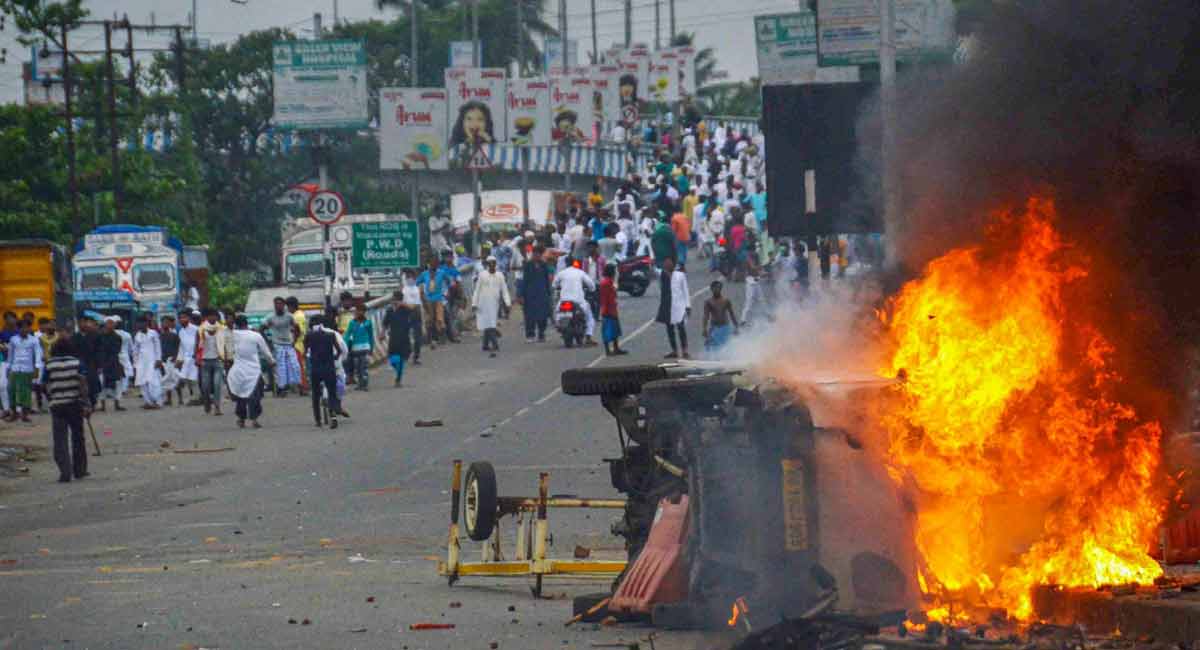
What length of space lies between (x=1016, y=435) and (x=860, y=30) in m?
12.8

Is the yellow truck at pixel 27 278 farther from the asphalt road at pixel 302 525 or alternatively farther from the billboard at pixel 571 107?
the billboard at pixel 571 107

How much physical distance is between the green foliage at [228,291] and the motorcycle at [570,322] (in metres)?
20.4

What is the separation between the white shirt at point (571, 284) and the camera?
35.2m

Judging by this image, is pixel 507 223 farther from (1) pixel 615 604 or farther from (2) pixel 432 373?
(1) pixel 615 604

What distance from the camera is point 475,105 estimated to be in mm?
45812

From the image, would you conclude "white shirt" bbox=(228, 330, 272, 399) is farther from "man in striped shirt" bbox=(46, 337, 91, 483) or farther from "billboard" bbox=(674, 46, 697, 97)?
"billboard" bbox=(674, 46, 697, 97)

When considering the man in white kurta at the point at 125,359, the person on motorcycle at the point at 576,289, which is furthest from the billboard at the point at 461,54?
the person on motorcycle at the point at 576,289

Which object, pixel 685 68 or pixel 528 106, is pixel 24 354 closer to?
pixel 528 106

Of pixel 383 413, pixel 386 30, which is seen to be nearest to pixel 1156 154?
pixel 383 413

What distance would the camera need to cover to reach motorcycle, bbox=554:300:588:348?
35.5m

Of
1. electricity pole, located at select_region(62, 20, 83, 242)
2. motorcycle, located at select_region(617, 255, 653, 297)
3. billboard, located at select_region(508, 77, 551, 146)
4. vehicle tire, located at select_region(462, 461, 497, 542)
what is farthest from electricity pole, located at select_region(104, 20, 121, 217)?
vehicle tire, located at select_region(462, 461, 497, 542)

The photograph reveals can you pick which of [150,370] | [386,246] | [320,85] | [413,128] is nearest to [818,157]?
[150,370]

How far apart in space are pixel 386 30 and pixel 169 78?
16.3 metres

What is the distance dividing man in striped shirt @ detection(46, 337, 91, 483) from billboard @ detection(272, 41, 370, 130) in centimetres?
2240
